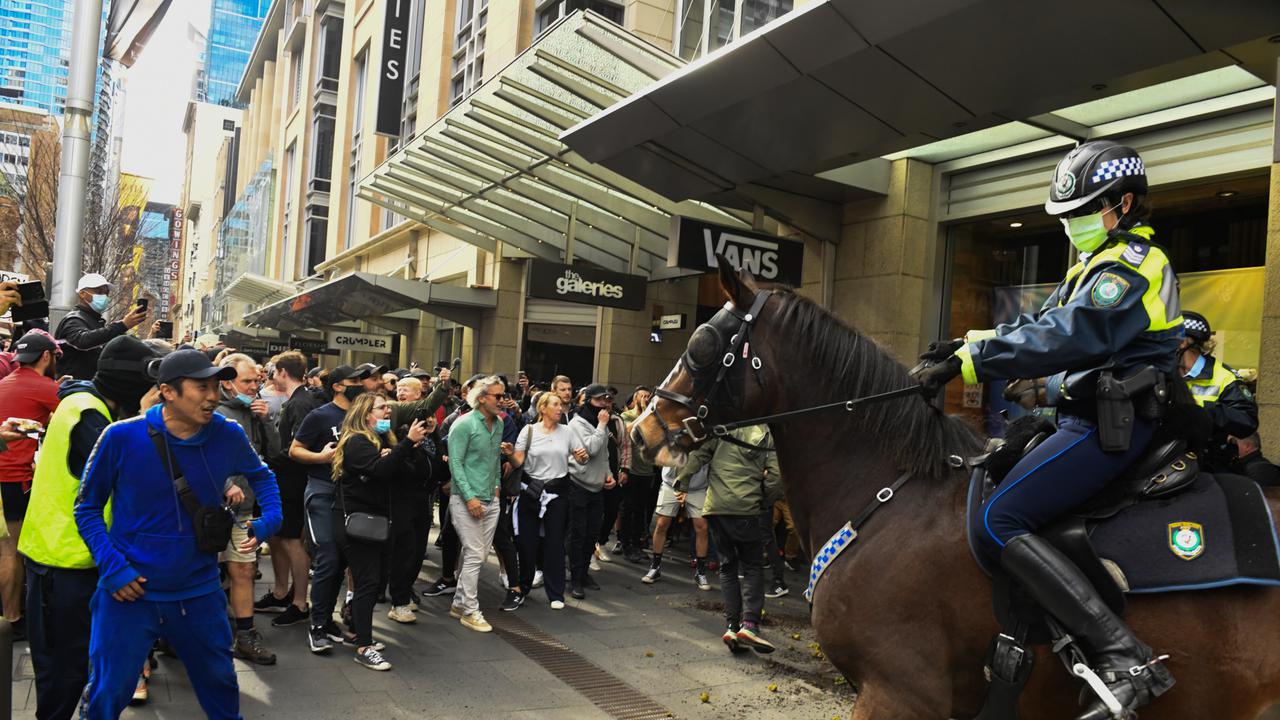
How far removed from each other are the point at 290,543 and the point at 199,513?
3.77 metres

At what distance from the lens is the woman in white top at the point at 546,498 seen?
8.40 metres

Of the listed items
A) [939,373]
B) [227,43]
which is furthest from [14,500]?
[227,43]

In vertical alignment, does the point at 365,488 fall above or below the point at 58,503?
below

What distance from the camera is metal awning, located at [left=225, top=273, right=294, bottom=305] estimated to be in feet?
104

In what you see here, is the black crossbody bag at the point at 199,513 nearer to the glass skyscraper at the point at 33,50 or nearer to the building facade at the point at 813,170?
the building facade at the point at 813,170

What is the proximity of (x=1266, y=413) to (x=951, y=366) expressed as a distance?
4.22 m

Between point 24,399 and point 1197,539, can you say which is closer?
point 1197,539

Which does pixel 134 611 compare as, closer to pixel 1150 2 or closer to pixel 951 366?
pixel 951 366

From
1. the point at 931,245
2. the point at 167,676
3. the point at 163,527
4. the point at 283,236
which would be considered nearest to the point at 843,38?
the point at 931,245

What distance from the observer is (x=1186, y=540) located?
9.02 feet

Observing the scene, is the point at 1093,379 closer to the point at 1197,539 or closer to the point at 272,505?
the point at 1197,539

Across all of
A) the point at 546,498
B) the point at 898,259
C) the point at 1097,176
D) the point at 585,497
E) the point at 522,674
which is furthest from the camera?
the point at 898,259

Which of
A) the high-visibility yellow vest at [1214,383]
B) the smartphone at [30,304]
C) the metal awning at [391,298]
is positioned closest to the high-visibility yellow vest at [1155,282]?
the high-visibility yellow vest at [1214,383]

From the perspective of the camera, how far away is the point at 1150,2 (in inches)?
217
